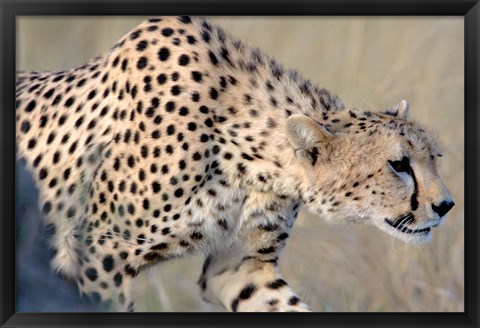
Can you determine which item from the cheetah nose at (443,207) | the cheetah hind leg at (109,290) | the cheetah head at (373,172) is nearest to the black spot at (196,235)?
the cheetah hind leg at (109,290)

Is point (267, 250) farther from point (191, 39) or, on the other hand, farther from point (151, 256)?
point (191, 39)

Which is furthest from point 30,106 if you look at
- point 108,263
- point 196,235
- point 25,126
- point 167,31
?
point 196,235

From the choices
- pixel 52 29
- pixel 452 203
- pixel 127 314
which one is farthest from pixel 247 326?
pixel 52 29

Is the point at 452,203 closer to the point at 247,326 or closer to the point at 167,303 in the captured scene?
the point at 247,326

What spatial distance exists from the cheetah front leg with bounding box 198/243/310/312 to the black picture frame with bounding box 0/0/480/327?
0.44 feet

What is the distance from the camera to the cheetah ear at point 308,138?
500cm

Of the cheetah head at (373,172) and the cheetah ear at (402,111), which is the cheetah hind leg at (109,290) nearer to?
the cheetah head at (373,172)

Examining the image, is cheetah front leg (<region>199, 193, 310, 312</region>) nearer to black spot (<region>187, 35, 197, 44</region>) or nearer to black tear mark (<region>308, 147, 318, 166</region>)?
black tear mark (<region>308, 147, 318, 166</region>)

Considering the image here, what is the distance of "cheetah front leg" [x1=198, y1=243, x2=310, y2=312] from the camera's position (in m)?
5.21

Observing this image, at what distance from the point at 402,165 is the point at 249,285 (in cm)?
63

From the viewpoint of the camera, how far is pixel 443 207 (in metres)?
5.00

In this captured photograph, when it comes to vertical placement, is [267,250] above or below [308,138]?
below
